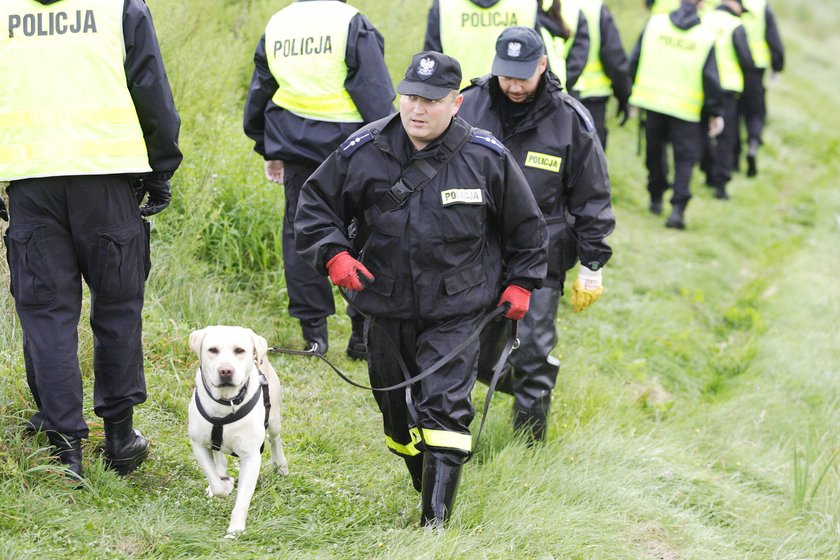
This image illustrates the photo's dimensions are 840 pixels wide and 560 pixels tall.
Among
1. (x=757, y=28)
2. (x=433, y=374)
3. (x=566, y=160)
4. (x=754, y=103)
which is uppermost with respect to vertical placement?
(x=566, y=160)

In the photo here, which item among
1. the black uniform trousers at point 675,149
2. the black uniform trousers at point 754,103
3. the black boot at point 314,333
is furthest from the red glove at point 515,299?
the black uniform trousers at point 754,103

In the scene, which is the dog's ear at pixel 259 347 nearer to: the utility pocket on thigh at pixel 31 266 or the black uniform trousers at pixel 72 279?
the black uniform trousers at pixel 72 279

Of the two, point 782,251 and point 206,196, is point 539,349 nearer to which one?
point 206,196

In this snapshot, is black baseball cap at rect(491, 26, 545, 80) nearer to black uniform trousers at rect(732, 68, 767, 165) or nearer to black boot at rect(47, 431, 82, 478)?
black boot at rect(47, 431, 82, 478)

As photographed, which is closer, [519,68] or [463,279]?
[463,279]

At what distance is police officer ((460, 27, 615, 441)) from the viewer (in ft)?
17.4

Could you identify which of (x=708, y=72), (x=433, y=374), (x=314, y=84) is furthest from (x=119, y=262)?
(x=708, y=72)

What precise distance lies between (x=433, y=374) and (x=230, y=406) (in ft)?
2.77

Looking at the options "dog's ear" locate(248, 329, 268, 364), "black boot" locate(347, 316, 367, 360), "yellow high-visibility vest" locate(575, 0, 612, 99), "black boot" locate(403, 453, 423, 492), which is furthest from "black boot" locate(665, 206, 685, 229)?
"dog's ear" locate(248, 329, 268, 364)

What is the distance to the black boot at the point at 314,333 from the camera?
6.57 metres

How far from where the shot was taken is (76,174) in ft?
13.6

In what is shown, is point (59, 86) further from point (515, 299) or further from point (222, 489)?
point (515, 299)

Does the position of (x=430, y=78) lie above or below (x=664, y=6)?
above

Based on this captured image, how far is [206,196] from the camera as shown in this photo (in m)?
6.95
